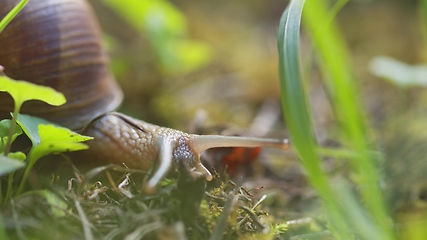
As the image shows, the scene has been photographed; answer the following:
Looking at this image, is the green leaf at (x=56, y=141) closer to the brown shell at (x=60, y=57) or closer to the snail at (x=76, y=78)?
the snail at (x=76, y=78)

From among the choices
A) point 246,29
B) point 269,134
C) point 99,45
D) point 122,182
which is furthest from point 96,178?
point 246,29

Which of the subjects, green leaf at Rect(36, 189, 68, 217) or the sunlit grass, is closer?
the sunlit grass

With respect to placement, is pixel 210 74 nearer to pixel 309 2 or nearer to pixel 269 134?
pixel 269 134

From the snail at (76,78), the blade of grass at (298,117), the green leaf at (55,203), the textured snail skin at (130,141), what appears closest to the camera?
the blade of grass at (298,117)

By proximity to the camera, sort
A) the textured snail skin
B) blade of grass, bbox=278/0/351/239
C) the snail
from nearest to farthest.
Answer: blade of grass, bbox=278/0/351/239 → the textured snail skin → the snail

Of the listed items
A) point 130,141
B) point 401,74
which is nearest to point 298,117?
point 130,141

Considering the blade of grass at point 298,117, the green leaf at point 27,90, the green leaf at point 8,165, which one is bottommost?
the green leaf at point 8,165

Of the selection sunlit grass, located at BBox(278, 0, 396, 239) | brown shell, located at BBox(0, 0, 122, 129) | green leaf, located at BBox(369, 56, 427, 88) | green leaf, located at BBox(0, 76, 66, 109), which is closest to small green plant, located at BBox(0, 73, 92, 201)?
green leaf, located at BBox(0, 76, 66, 109)

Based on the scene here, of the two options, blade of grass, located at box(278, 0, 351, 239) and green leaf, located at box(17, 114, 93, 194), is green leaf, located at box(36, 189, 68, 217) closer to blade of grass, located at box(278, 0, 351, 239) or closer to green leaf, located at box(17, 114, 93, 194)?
green leaf, located at box(17, 114, 93, 194)

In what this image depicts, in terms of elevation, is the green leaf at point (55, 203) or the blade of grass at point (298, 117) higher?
the blade of grass at point (298, 117)

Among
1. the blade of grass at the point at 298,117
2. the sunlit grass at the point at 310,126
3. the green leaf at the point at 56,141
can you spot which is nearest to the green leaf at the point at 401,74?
the sunlit grass at the point at 310,126
